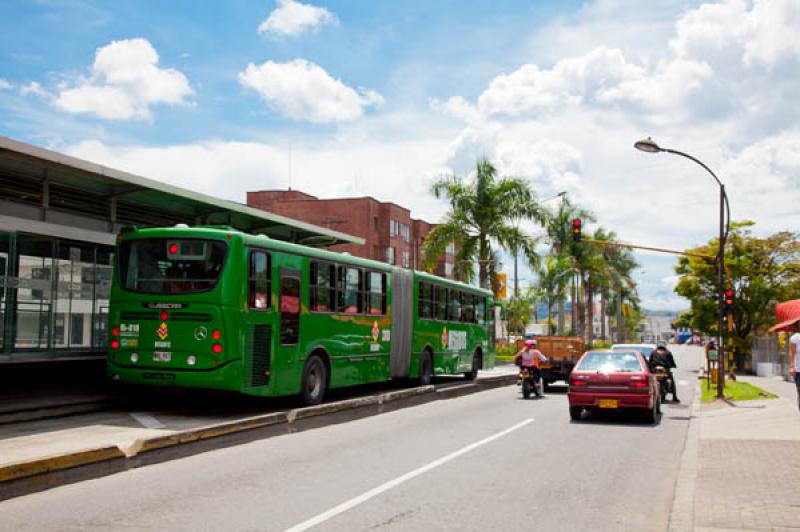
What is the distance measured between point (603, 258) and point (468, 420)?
158 ft

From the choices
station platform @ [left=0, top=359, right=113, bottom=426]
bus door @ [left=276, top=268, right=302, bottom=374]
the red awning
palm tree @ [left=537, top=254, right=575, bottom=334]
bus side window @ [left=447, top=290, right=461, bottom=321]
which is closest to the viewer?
station platform @ [left=0, top=359, right=113, bottom=426]

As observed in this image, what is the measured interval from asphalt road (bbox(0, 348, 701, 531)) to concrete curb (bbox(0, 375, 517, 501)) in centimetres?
14

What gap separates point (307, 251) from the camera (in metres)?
16.4

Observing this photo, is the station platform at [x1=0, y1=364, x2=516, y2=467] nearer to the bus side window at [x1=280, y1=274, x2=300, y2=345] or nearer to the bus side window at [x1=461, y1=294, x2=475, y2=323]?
the bus side window at [x1=280, y1=274, x2=300, y2=345]

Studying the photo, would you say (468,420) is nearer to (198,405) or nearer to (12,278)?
(198,405)

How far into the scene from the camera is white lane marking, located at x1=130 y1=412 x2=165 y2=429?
503 inches

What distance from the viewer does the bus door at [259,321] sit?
1426 centimetres

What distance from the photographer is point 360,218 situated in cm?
7981

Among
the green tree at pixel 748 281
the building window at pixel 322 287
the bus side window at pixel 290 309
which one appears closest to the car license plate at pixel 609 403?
the building window at pixel 322 287

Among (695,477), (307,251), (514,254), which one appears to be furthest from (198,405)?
(514,254)

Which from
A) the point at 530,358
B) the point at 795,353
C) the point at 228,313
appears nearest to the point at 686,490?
the point at 795,353

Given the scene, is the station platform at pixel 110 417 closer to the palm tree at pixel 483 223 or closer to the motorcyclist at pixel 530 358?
the motorcyclist at pixel 530 358

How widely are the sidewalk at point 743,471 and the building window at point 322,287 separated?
756 centimetres

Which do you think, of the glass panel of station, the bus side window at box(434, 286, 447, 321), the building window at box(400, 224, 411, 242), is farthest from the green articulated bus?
the building window at box(400, 224, 411, 242)
